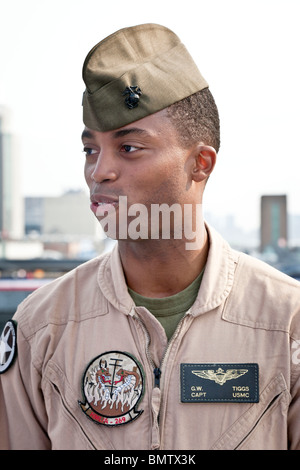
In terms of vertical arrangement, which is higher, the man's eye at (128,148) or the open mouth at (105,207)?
the man's eye at (128,148)

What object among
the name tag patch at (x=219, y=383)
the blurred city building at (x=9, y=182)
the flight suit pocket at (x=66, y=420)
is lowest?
the flight suit pocket at (x=66, y=420)

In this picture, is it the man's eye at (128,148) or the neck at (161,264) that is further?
the neck at (161,264)

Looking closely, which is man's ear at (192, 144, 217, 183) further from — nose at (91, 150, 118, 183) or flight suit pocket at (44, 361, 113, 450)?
flight suit pocket at (44, 361, 113, 450)

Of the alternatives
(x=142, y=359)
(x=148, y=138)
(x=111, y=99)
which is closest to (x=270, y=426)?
(x=142, y=359)

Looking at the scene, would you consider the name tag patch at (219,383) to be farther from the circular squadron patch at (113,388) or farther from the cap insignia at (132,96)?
the cap insignia at (132,96)

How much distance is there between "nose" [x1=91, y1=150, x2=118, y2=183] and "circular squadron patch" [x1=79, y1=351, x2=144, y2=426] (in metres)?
0.68

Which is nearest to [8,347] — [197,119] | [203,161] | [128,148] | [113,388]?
[113,388]

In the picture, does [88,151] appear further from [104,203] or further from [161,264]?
[161,264]

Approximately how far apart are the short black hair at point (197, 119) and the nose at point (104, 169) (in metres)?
0.28

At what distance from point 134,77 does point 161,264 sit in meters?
0.73

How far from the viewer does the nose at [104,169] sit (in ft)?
6.49

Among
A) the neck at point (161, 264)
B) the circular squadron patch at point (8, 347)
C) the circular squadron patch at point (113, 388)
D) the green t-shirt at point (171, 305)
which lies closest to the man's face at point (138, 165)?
the neck at point (161, 264)

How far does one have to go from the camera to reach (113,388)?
82.0 inches

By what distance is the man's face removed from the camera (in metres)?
1.98
